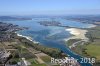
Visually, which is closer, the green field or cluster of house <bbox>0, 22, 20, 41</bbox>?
the green field

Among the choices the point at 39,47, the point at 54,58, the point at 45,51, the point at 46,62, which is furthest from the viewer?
the point at 39,47

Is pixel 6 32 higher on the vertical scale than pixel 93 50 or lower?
lower

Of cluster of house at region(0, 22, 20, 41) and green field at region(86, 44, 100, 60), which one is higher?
green field at region(86, 44, 100, 60)

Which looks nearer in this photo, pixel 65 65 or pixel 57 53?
pixel 65 65

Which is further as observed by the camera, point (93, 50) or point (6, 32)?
point (6, 32)

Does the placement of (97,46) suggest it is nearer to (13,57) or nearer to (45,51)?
(45,51)

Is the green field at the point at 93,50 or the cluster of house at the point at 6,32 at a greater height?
the green field at the point at 93,50

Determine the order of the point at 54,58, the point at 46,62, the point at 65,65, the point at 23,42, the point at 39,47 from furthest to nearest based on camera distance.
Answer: the point at 23,42 < the point at 39,47 < the point at 54,58 < the point at 46,62 < the point at 65,65

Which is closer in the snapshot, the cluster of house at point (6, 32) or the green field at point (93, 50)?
the green field at point (93, 50)

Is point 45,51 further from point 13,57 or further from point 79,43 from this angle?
point 79,43

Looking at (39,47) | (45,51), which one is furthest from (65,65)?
(39,47)
